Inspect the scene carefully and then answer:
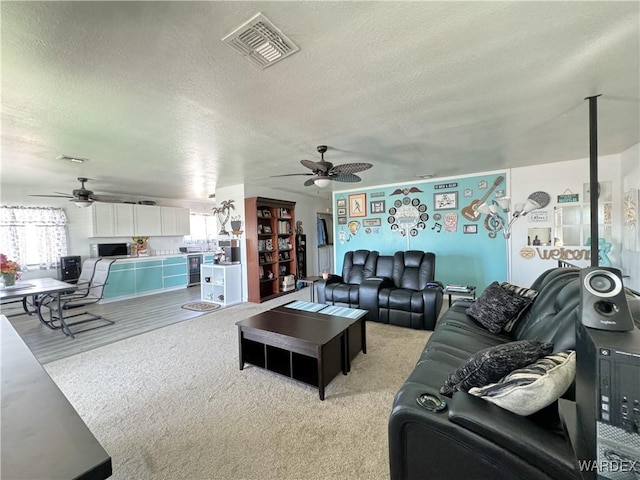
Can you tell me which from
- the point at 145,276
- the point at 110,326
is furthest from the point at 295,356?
the point at 145,276

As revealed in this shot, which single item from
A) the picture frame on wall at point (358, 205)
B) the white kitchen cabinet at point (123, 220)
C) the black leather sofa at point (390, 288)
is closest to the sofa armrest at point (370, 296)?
the black leather sofa at point (390, 288)

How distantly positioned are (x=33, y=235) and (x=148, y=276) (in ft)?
6.79

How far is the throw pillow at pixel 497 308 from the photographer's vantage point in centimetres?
233

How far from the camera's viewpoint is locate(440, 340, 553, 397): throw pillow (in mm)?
1187

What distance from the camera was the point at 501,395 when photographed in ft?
3.50

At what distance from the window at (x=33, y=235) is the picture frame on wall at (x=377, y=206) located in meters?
6.42

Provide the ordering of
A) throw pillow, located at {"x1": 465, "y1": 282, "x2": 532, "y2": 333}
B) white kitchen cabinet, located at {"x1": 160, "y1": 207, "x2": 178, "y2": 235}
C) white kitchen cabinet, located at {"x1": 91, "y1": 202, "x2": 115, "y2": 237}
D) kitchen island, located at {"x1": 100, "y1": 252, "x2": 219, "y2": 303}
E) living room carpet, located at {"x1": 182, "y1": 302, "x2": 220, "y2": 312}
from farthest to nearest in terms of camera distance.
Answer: white kitchen cabinet, located at {"x1": 160, "y1": 207, "x2": 178, "y2": 235} < white kitchen cabinet, located at {"x1": 91, "y1": 202, "x2": 115, "y2": 237} < kitchen island, located at {"x1": 100, "y1": 252, "x2": 219, "y2": 303} < living room carpet, located at {"x1": 182, "y1": 302, "x2": 220, "y2": 312} < throw pillow, located at {"x1": 465, "y1": 282, "x2": 532, "y2": 333}

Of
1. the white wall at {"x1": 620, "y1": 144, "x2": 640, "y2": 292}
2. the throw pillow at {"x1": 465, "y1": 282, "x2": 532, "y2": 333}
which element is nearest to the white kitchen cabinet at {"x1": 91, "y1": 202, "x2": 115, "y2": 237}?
the throw pillow at {"x1": 465, "y1": 282, "x2": 532, "y2": 333}

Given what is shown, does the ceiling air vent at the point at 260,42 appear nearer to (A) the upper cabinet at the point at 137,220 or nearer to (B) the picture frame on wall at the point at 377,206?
(B) the picture frame on wall at the point at 377,206

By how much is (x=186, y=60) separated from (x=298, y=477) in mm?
2456

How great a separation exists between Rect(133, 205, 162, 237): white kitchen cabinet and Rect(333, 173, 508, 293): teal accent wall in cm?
457

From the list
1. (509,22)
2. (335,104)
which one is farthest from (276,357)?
(509,22)

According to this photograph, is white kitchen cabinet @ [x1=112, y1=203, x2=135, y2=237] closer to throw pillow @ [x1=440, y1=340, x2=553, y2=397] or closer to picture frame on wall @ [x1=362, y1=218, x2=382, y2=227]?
picture frame on wall @ [x1=362, y1=218, x2=382, y2=227]

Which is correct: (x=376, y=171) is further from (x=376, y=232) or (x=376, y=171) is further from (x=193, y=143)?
(x=193, y=143)
